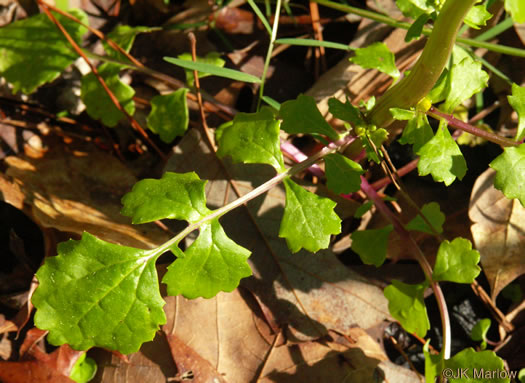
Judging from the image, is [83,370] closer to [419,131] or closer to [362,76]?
[419,131]

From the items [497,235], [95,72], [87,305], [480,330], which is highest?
[95,72]

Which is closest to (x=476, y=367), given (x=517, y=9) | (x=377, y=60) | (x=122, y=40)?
(x=377, y=60)

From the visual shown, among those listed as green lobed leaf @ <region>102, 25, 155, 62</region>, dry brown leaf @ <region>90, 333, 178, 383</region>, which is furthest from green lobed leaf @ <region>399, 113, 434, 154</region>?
green lobed leaf @ <region>102, 25, 155, 62</region>

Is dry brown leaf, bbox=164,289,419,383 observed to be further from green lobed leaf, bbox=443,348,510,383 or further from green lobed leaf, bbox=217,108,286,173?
green lobed leaf, bbox=217,108,286,173

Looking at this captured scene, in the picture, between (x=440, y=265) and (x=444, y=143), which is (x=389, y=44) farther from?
(x=440, y=265)

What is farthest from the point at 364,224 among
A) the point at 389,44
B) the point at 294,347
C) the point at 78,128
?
the point at 78,128

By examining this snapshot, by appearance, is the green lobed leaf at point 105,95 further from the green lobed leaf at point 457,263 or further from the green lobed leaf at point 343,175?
the green lobed leaf at point 457,263
